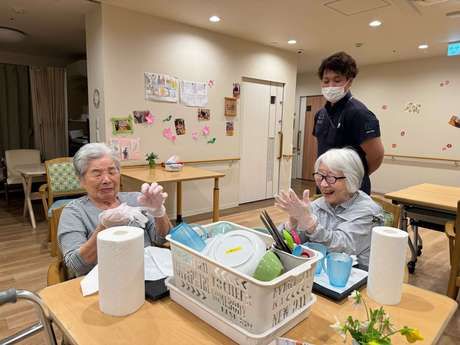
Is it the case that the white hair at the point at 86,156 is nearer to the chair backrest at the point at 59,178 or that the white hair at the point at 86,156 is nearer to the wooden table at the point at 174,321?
the wooden table at the point at 174,321

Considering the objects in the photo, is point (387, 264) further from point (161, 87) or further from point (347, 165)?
point (161, 87)

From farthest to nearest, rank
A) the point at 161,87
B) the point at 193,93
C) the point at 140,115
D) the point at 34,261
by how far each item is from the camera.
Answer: the point at 193,93, the point at 161,87, the point at 140,115, the point at 34,261

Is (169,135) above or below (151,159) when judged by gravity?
above

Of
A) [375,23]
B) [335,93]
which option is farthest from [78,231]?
[375,23]

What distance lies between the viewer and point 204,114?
426 cm

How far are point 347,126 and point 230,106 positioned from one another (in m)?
2.78

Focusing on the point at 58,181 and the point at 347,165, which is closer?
the point at 347,165

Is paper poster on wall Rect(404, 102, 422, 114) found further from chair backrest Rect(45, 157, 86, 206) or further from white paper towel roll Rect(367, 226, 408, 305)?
white paper towel roll Rect(367, 226, 408, 305)

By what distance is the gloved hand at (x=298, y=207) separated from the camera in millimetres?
Answer: 1149

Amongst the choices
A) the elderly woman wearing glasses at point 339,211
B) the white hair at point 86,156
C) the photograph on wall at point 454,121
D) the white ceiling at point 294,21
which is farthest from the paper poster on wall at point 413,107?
the white hair at point 86,156

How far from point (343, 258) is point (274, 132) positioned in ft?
14.3

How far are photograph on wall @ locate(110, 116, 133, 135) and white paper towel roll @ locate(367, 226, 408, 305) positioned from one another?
316 cm

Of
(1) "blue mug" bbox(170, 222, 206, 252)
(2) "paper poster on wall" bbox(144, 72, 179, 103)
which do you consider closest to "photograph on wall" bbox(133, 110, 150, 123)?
(2) "paper poster on wall" bbox(144, 72, 179, 103)

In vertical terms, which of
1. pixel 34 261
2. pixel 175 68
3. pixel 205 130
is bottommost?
pixel 34 261
